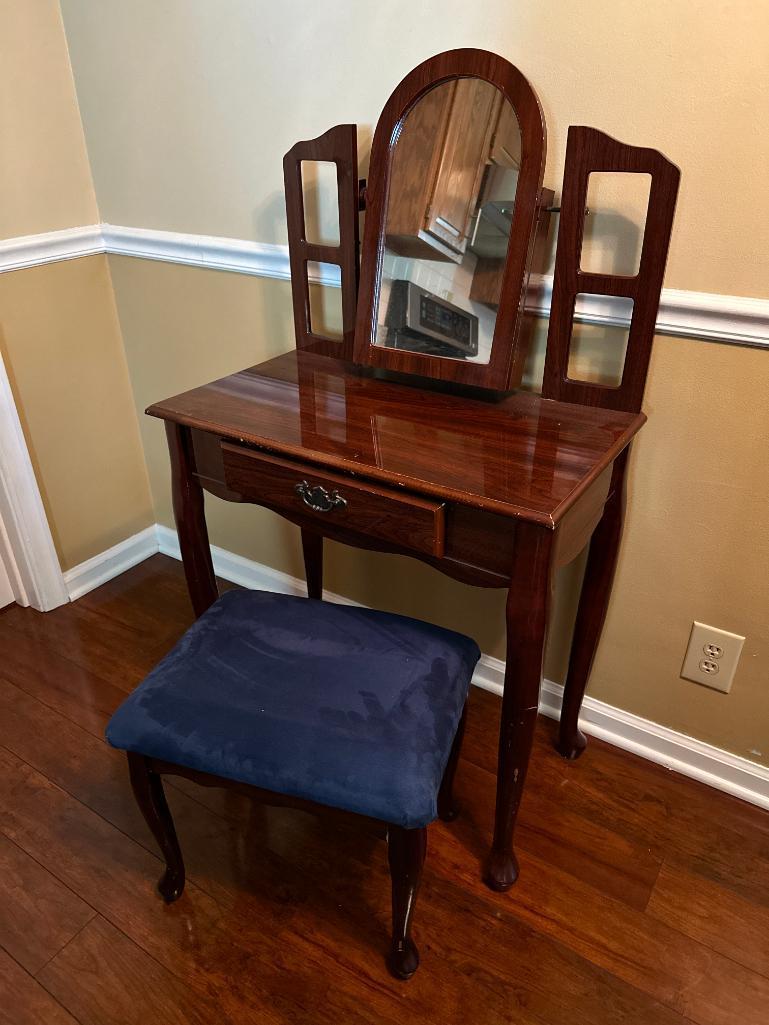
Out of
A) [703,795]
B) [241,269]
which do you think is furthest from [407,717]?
[241,269]

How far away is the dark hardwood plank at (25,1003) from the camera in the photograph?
114 centimetres

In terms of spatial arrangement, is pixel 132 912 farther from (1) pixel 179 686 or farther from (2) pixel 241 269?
(2) pixel 241 269

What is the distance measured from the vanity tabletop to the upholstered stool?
0.92 ft

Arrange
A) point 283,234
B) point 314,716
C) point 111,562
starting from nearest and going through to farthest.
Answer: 1. point 314,716
2. point 283,234
3. point 111,562

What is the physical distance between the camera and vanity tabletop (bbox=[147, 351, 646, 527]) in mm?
1032

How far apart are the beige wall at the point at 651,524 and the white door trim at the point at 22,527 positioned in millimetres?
360

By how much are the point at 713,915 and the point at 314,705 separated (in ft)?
2.61

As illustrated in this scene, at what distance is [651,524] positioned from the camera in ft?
4.48

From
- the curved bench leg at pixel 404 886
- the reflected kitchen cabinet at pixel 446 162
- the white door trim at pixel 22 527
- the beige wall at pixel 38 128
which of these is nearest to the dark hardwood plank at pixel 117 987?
the curved bench leg at pixel 404 886

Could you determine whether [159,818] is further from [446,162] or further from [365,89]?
[365,89]

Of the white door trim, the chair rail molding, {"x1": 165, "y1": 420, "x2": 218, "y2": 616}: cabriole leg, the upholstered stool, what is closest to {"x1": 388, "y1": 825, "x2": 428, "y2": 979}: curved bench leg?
the upholstered stool

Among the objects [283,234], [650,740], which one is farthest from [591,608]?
[283,234]

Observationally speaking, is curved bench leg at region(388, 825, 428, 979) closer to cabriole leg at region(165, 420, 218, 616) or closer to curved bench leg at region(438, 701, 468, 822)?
curved bench leg at region(438, 701, 468, 822)

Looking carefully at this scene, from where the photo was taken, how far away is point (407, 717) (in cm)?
106
